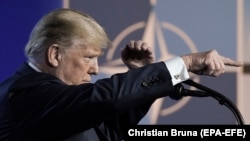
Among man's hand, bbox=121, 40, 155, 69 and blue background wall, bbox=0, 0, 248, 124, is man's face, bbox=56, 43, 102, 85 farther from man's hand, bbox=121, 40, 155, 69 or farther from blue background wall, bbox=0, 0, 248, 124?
blue background wall, bbox=0, 0, 248, 124

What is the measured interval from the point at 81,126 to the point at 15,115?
15 centimetres

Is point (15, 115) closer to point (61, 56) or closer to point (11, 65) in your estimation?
point (61, 56)

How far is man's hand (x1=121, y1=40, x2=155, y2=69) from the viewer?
40.1 inches

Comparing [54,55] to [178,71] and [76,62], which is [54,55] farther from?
[178,71]

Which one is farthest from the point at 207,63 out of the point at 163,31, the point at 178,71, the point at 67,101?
the point at 163,31

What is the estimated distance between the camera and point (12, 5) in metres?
1.62

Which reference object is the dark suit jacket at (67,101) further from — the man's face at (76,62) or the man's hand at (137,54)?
the man's hand at (137,54)

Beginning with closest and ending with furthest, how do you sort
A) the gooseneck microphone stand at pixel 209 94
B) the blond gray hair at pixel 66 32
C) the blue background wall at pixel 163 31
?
the gooseneck microphone stand at pixel 209 94, the blond gray hair at pixel 66 32, the blue background wall at pixel 163 31

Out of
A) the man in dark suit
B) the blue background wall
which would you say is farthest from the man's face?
the blue background wall

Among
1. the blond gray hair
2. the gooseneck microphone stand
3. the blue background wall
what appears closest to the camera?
the gooseneck microphone stand

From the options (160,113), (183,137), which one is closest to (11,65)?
(160,113)

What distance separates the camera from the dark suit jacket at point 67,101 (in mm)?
770

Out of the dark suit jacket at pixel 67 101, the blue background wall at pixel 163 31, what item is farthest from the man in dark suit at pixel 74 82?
the blue background wall at pixel 163 31

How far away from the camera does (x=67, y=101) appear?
2.65ft
